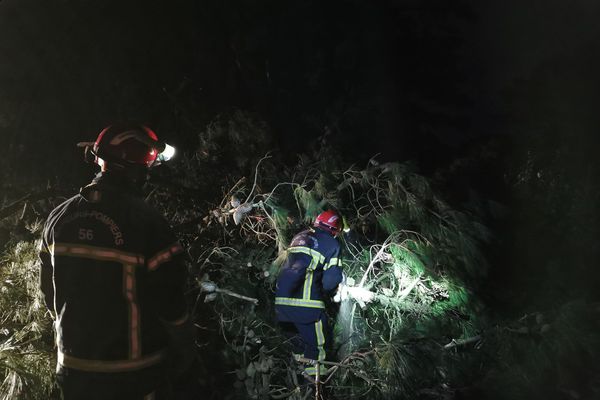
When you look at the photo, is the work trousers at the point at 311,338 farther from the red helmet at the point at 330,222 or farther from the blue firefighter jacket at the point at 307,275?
the red helmet at the point at 330,222

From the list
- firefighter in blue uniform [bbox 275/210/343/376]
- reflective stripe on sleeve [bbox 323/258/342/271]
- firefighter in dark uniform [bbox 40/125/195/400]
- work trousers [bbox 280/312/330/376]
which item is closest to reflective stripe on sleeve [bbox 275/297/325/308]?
firefighter in blue uniform [bbox 275/210/343/376]

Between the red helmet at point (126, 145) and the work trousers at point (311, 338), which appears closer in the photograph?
the red helmet at point (126, 145)

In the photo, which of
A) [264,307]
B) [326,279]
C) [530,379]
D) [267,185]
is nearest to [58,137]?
[267,185]

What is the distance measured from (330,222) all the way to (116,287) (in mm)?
2305

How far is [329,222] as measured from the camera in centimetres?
360

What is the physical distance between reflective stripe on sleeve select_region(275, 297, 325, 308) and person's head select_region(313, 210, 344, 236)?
24.3 inches

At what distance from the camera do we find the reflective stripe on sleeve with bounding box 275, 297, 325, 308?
350 cm

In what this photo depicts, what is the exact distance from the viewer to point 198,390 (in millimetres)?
3217

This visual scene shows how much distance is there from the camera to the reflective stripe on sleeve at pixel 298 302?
350 centimetres

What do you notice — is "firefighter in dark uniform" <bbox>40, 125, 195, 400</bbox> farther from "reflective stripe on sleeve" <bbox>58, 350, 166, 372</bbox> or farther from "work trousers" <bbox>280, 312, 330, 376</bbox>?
"work trousers" <bbox>280, 312, 330, 376</bbox>

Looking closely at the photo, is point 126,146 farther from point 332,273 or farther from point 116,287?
point 332,273

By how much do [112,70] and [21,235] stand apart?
6.52 ft

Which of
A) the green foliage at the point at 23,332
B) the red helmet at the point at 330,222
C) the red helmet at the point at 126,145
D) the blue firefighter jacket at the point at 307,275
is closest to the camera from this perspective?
the red helmet at the point at 126,145

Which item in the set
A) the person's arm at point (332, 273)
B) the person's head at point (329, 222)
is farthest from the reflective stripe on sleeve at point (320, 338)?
the person's head at point (329, 222)
